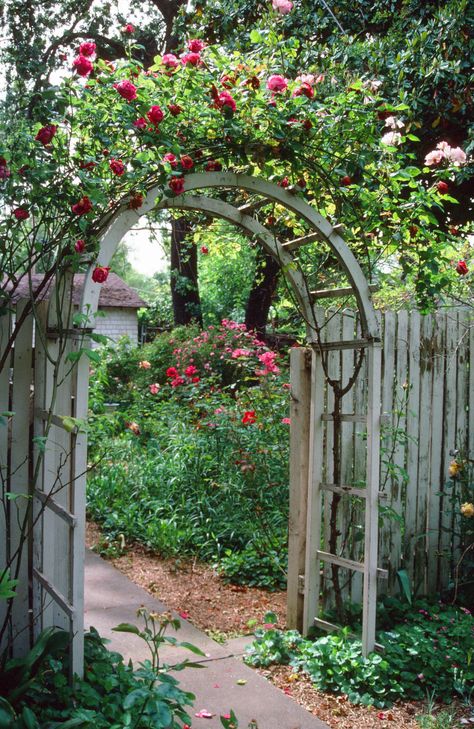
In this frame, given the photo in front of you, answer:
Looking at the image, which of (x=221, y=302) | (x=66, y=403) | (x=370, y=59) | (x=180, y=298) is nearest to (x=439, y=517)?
(x=66, y=403)

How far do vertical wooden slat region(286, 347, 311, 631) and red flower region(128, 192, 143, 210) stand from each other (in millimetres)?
1525

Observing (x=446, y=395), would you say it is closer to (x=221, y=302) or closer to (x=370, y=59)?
(x=370, y=59)

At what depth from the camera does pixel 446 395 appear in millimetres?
4578

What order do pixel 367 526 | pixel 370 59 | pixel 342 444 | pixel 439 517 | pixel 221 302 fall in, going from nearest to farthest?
pixel 367 526 < pixel 342 444 < pixel 439 517 < pixel 370 59 < pixel 221 302

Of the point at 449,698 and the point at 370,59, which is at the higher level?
the point at 370,59

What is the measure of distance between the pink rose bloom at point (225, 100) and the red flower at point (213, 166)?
0.30 meters

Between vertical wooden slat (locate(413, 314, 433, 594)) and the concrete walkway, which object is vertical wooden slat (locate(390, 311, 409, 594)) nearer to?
vertical wooden slat (locate(413, 314, 433, 594))

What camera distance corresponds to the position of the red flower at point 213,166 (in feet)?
10.7

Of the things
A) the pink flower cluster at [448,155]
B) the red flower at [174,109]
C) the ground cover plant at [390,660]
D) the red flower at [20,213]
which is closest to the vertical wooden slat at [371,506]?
the ground cover plant at [390,660]

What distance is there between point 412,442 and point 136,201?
241cm

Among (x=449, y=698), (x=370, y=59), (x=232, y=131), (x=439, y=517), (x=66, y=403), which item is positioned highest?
(x=370, y=59)

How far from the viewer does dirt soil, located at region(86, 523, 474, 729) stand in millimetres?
3225

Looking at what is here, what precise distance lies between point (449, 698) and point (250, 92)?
2963 millimetres

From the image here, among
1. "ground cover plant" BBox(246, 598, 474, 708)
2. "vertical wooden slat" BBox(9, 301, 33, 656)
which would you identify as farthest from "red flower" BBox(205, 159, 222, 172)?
"ground cover plant" BBox(246, 598, 474, 708)
